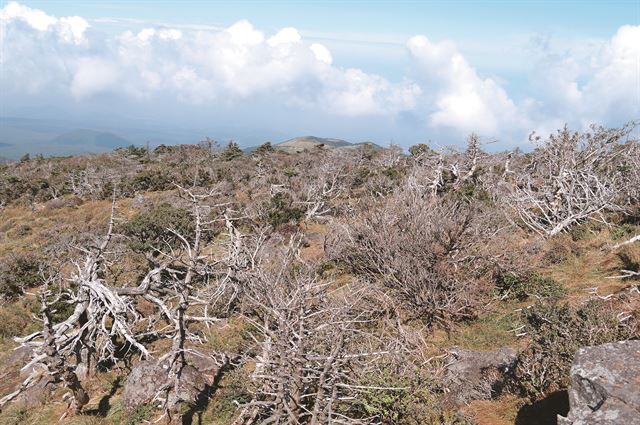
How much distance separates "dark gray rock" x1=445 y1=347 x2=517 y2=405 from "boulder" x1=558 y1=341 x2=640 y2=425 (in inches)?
100

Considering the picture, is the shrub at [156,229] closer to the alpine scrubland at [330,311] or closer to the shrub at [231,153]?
the alpine scrubland at [330,311]

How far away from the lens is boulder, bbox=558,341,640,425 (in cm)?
443

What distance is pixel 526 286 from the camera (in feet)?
37.7

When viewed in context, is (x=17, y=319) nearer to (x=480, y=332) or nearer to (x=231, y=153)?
(x=480, y=332)

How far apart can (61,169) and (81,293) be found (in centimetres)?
3719

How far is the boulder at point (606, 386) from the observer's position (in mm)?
4434

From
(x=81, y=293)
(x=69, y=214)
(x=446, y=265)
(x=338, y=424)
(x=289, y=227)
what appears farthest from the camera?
(x=69, y=214)

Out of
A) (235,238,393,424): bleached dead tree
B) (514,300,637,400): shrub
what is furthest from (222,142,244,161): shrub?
(514,300,637,400): shrub

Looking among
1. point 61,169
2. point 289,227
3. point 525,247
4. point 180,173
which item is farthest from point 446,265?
point 61,169

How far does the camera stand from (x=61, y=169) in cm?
4022

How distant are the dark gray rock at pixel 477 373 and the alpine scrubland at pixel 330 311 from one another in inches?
2.0

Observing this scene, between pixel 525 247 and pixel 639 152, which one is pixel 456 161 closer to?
pixel 639 152

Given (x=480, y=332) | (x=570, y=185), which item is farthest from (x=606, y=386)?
(x=570, y=185)

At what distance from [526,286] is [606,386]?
7085mm
